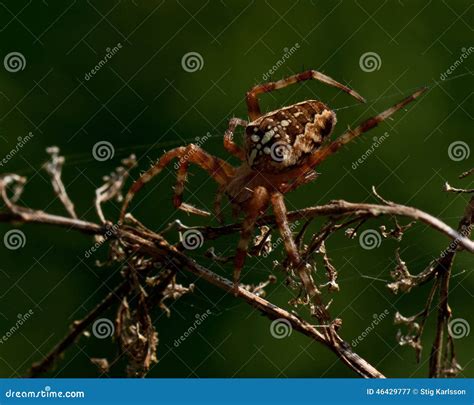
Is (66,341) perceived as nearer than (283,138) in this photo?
Yes

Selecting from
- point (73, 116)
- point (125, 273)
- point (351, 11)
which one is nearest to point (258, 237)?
point (125, 273)

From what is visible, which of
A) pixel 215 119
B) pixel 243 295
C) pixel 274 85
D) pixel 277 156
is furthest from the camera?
pixel 215 119

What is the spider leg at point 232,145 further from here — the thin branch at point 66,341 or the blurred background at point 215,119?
the blurred background at point 215,119

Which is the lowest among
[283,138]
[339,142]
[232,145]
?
[232,145]

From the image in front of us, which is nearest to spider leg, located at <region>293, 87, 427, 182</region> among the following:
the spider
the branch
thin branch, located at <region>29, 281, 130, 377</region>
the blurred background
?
the spider

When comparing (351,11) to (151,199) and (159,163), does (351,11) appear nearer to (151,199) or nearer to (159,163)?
(151,199)

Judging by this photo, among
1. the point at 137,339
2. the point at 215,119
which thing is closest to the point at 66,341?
the point at 137,339

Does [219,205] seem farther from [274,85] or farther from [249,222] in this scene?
[274,85]
